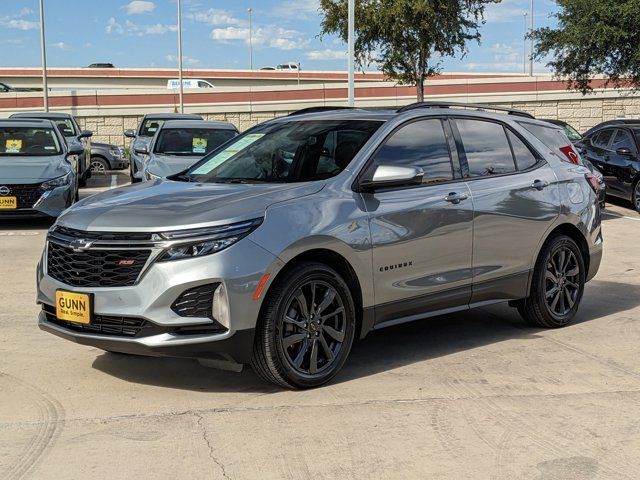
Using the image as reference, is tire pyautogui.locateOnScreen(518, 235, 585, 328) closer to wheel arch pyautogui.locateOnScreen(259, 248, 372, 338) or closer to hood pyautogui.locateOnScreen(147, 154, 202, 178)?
wheel arch pyautogui.locateOnScreen(259, 248, 372, 338)

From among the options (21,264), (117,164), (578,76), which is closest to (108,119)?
(117,164)

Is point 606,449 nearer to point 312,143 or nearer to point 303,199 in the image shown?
point 303,199

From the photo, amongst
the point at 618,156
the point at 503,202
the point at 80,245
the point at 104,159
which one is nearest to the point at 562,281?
the point at 503,202

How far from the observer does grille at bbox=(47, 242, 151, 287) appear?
4.77 m

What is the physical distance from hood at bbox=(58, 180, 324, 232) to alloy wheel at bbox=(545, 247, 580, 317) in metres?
2.45

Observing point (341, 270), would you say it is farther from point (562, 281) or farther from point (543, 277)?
point (562, 281)

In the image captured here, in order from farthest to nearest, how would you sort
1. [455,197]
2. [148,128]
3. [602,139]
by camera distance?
[148,128], [602,139], [455,197]

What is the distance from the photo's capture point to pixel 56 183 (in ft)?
41.0

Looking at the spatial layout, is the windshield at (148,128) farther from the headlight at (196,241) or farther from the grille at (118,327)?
the headlight at (196,241)

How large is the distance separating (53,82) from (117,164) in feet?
164

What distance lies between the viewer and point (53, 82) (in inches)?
2852

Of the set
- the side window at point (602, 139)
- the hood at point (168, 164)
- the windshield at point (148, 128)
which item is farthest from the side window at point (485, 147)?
the windshield at point (148, 128)

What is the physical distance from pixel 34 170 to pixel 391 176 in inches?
335

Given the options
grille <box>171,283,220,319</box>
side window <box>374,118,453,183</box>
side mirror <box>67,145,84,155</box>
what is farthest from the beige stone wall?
grille <box>171,283,220,319</box>
